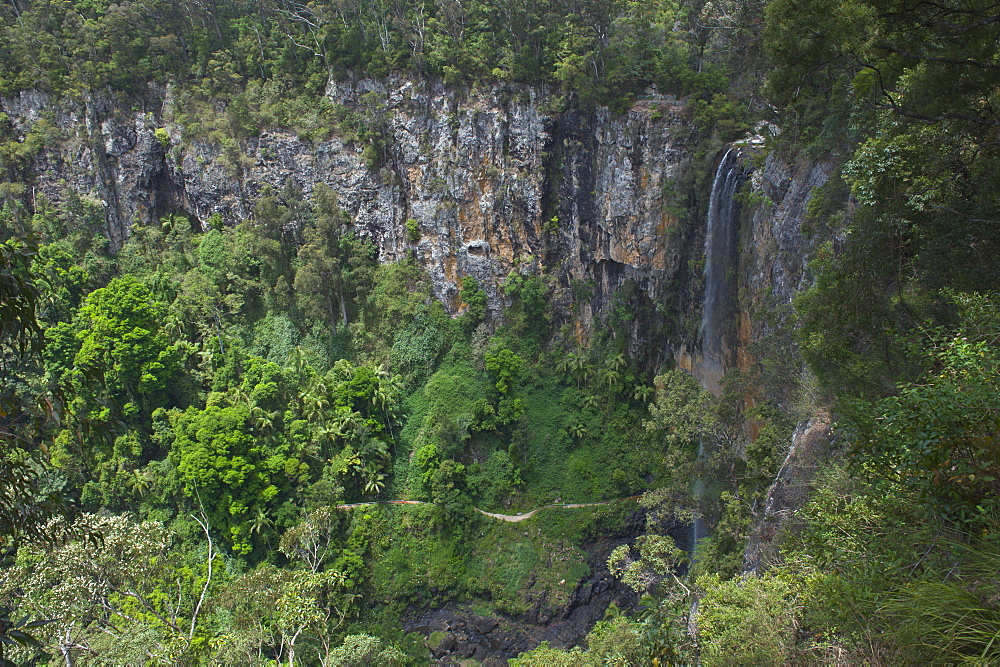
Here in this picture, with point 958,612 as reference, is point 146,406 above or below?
below

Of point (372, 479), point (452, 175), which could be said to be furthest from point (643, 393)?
point (452, 175)

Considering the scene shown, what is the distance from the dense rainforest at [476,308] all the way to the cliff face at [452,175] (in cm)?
14

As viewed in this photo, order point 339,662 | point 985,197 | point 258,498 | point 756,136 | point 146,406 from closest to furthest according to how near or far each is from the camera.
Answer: point 985,197 → point 339,662 → point 756,136 → point 258,498 → point 146,406

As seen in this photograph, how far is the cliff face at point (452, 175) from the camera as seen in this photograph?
78.5 ft

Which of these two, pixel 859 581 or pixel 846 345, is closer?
pixel 859 581

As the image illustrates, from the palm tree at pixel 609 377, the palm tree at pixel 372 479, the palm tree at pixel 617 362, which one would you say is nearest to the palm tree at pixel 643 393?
the palm tree at pixel 609 377

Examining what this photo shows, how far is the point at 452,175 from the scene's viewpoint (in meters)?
27.1

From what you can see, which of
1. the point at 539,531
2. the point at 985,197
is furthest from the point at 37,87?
the point at 985,197

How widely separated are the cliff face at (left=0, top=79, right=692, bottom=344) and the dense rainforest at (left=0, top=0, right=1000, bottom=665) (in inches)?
5.5

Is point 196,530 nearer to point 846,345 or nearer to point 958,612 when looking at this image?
point 846,345

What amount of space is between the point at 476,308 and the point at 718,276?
36.4 ft

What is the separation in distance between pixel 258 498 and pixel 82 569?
861 cm

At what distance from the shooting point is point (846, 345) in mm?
9281

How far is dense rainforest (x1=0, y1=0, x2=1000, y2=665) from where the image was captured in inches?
341
